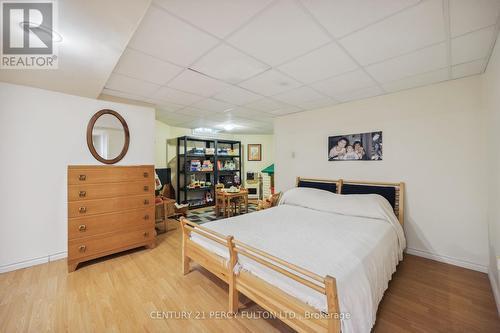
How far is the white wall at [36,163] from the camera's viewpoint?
96.0 inches

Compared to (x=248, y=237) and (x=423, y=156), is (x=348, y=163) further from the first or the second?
(x=248, y=237)

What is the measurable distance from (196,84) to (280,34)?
1437mm

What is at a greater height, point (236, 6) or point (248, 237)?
point (236, 6)

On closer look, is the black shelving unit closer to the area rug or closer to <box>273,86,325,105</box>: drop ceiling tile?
the area rug

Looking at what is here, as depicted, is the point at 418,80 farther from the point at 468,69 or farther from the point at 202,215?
the point at 202,215

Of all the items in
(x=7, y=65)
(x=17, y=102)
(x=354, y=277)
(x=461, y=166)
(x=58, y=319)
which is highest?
(x=7, y=65)

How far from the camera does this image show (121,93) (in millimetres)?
2975

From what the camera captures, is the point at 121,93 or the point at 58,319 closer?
the point at 58,319

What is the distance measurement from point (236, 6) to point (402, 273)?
10.8 ft

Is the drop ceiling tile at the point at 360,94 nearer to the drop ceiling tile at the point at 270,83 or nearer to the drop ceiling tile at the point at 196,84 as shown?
the drop ceiling tile at the point at 270,83

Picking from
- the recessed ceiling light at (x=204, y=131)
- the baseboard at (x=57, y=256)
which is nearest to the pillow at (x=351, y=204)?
the baseboard at (x=57, y=256)

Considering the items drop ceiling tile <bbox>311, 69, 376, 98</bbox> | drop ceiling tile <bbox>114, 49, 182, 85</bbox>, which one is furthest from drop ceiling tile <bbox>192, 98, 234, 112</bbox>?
drop ceiling tile <bbox>311, 69, 376, 98</bbox>

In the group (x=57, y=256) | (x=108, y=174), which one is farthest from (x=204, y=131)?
(x=57, y=256)

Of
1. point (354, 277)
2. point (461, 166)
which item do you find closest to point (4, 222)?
point (354, 277)
